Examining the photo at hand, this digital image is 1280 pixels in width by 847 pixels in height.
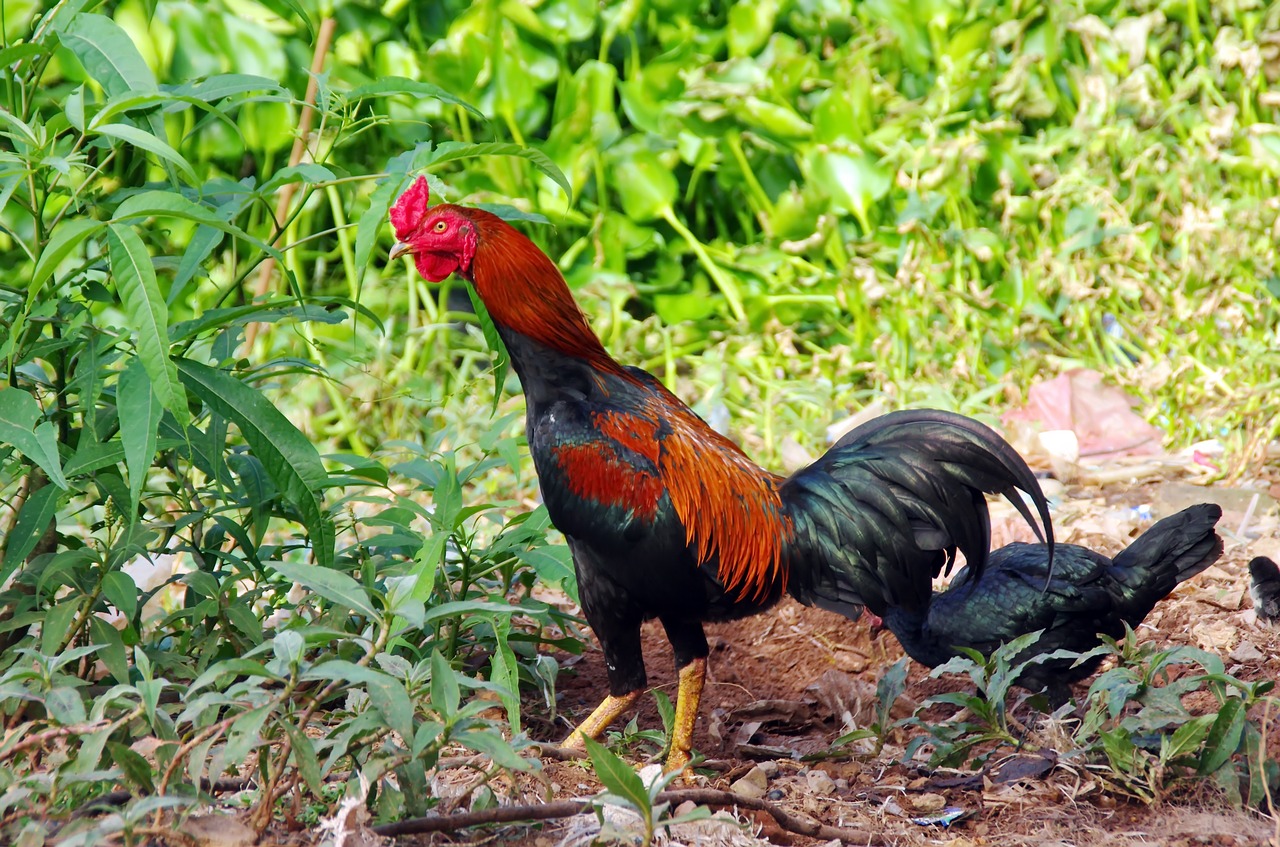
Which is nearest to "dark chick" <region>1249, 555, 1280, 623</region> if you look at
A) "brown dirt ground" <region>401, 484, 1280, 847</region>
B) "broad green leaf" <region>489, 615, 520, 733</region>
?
"brown dirt ground" <region>401, 484, 1280, 847</region>

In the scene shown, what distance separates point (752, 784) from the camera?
9.27 feet

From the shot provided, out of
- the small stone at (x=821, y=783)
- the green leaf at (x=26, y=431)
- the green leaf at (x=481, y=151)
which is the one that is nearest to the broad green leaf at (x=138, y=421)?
the green leaf at (x=26, y=431)

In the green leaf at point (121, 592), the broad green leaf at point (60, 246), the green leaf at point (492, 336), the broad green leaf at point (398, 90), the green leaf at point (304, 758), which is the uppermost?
the broad green leaf at point (398, 90)

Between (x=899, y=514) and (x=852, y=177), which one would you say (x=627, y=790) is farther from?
(x=852, y=177)

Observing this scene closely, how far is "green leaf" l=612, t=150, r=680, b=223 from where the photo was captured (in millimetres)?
6512

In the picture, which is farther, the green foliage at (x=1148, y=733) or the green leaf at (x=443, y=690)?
the green foliage at (x=1148, y=733)

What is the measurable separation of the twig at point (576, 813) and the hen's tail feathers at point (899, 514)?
784mm

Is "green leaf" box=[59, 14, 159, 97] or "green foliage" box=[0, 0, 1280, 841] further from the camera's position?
"green foliage" box=[0, 0, 1280, 841]

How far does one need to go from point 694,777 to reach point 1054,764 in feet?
2.67

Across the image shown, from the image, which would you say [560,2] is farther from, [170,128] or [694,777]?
[694,777]

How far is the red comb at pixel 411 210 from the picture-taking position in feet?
10.9

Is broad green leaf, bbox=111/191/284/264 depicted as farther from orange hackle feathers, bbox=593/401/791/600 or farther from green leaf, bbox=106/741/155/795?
orange hackle feathers, bbox=593/401/791/600

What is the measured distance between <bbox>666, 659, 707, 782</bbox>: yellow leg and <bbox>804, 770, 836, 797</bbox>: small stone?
11.8 inches

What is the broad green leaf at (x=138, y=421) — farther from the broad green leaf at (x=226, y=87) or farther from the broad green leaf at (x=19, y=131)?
the broad green leaf at (x=226, y=87)
